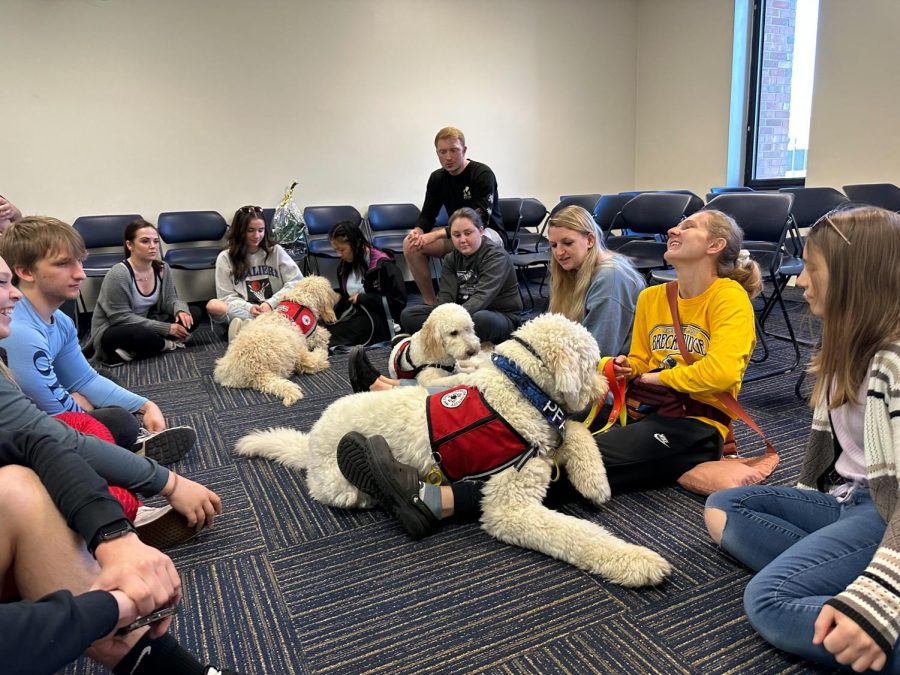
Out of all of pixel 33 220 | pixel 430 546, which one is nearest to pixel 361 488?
pixel 430 546

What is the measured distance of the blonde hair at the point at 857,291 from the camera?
1.33 metres

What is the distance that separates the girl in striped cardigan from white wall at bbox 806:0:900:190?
5.04 m

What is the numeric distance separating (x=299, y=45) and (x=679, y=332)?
5.56 meters

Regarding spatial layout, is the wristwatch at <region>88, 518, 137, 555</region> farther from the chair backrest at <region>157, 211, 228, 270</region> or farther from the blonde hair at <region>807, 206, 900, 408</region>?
the chair backrest at <region>157, 211, 228, 270</region>

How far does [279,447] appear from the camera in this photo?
8.46ft

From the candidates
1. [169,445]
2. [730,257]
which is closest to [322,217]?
[169,445]

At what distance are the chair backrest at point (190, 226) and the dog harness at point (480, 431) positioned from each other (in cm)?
478

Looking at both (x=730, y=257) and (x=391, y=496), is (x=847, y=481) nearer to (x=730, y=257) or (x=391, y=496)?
(x=730, y=257)

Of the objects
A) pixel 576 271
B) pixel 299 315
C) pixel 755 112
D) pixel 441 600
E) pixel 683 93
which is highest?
pixel 683 93

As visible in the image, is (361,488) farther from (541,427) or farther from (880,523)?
(880,523)

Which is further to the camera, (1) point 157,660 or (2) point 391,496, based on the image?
(2) point 391,496

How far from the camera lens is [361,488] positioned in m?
1.97

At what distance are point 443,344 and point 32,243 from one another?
5.92 ft

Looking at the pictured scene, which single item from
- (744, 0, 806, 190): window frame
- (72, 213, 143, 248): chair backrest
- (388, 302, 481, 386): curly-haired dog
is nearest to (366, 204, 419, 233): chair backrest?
(72, 213, 143, 248): chair backrest
